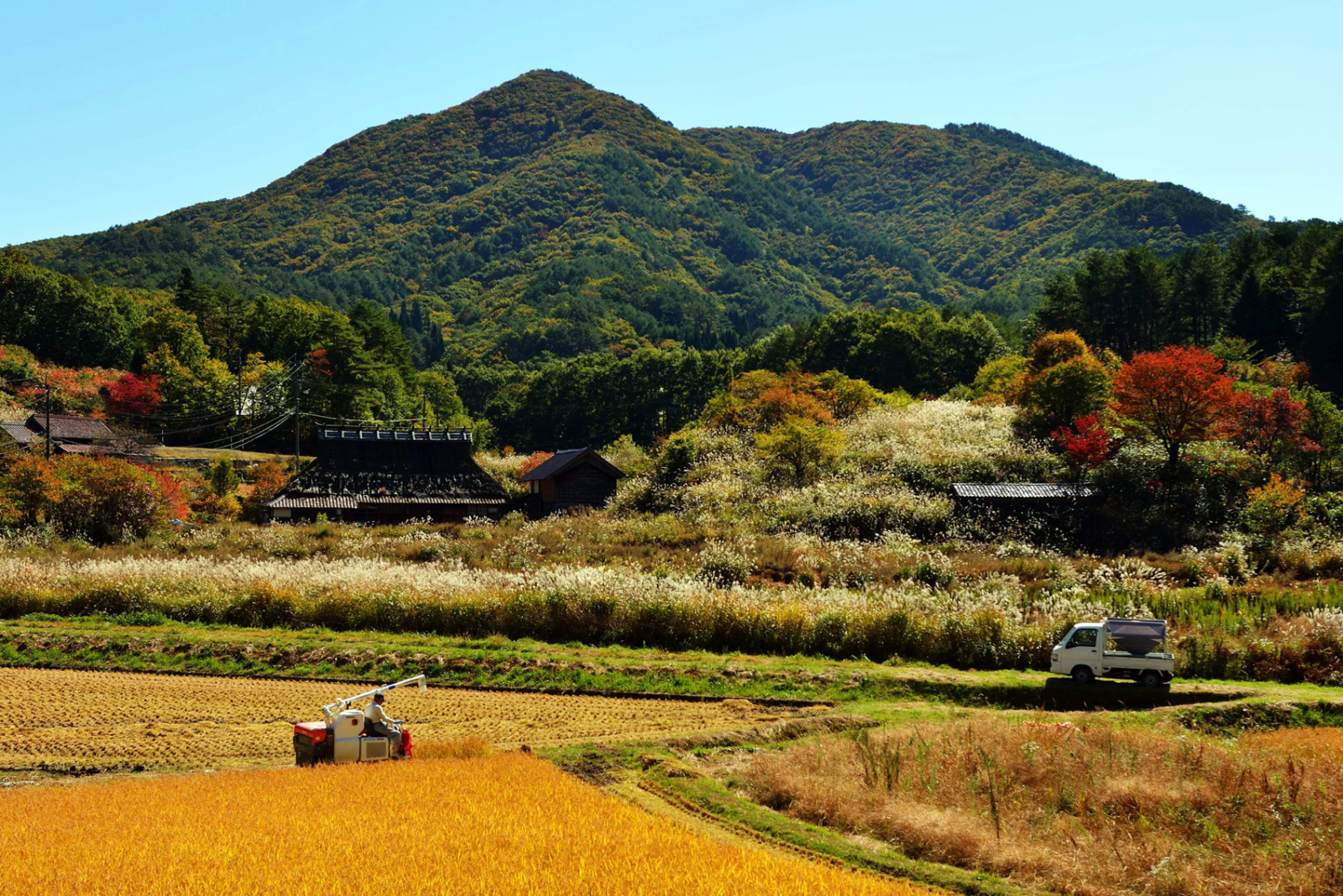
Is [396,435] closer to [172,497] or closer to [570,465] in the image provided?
[570,465]

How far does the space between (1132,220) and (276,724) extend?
503ft

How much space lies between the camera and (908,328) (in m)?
71.5

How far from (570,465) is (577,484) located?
4.71ft

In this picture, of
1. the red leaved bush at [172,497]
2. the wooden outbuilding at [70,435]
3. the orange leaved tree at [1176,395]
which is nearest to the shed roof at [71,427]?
the wooden outbuilding at [70,435]

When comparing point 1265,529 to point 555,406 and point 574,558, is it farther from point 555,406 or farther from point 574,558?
point 555,406

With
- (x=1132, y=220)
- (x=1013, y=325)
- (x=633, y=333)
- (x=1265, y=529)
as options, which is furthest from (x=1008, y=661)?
(x=1132, y=220)

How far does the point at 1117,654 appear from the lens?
17.8 meters

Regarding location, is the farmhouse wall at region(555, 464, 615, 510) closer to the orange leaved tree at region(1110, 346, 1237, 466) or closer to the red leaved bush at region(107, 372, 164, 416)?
the orange leaved tree at region(1110, 346, 1237, 466)

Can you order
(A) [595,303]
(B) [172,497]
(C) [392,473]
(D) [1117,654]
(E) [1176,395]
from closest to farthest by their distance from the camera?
(D) [1117,654] → (E) [1176,395] → (B) [172,497] → (C) [392,473] → (A) [595,303]

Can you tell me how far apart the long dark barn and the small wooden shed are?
2.07 meters

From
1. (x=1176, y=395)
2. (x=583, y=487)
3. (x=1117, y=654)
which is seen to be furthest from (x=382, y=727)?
(x=583, y=487)

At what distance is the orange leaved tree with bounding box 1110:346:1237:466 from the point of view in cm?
3362

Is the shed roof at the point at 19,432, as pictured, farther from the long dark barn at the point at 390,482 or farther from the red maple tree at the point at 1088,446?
the red maple tree at the point at 1088,446

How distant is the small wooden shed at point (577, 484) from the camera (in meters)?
46.0
